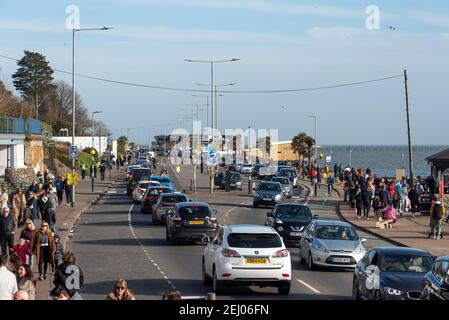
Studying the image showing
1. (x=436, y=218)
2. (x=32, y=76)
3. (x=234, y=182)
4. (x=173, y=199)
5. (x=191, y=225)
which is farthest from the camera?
(x=32, y=76)

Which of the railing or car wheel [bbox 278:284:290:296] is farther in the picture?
the railing

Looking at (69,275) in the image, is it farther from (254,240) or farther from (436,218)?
(436,218)

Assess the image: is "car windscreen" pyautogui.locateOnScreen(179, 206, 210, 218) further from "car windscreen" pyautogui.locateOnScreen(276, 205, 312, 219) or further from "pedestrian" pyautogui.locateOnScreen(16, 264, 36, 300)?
"pedestrian" pyautogui.locateOnScreen(16, 264, 36, 300)

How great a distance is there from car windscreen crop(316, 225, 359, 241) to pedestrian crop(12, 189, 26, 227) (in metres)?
12.0

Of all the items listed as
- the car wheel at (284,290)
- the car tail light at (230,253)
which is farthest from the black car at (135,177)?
the car wheel at (284,290)

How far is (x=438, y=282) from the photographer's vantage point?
16156 millimetres

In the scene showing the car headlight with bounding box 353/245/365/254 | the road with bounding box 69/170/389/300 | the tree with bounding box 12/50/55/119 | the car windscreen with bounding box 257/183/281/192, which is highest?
the tree with bounding box 12/50/55/119

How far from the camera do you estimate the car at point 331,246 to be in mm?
24906

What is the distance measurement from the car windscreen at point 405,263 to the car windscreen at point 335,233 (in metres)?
6.67

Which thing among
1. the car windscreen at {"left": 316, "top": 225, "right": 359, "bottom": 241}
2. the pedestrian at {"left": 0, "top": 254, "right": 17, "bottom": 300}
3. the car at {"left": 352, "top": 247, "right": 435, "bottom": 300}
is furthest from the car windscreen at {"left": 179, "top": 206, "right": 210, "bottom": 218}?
the pedestrian at {"left": 0, "top": 254, "right": 17, "bottom": 300}

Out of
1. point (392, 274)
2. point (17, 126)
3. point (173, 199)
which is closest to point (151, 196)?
point (173, 199)

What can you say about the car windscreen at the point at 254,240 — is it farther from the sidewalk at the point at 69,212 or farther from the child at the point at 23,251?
the child at the point at 23,251

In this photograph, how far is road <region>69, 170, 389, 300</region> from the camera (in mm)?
20984

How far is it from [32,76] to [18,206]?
94.4 metres
